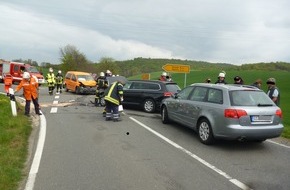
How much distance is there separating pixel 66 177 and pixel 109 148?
2.15 meters

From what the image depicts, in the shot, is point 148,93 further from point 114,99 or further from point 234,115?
point 234,115

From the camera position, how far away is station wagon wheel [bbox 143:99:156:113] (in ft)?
48.0

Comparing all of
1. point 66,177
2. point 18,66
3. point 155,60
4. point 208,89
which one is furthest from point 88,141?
point 155,60

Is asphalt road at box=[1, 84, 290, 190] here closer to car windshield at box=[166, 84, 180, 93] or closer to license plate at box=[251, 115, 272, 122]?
license plate at box=[251, 115, 272, 122]

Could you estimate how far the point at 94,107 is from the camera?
52.8 feet

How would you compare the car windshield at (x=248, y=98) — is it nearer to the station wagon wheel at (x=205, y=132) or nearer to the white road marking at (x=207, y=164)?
the station wagon wheel at (x=205, y=132)

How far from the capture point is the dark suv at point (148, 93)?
14.5 meters

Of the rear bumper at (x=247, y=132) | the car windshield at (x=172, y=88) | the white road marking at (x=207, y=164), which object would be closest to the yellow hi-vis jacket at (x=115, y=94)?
the white road marking at (x=207, y=164)

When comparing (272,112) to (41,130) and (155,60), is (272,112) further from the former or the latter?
(155,60)

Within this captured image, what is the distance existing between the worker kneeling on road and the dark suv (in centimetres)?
289

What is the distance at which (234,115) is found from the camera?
7918mm

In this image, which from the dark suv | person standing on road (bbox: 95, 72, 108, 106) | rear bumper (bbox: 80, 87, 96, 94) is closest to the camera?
the dark suv

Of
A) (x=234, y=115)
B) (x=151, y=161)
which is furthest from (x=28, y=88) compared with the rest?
(x=234, y=115)

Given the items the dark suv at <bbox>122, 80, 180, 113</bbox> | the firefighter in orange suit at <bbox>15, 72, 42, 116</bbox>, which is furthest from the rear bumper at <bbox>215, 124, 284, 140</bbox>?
→ the firefighter in orange suit at <bbox>15, 72, 42, 116</bbox>
